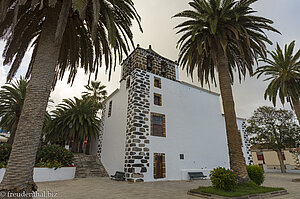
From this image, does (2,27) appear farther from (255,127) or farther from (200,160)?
(255,127)

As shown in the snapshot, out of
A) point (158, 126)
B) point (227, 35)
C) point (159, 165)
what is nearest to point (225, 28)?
Result: point (227, 35)

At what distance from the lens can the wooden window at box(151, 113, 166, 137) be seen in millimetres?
12266

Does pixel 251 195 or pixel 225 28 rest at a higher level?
pixel 225 28

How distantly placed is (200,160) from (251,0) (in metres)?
11.6

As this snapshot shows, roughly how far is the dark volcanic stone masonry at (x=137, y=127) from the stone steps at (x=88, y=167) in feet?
12.3

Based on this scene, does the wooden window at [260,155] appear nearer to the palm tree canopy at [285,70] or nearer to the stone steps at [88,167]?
the palm tree canopy at [285,70]

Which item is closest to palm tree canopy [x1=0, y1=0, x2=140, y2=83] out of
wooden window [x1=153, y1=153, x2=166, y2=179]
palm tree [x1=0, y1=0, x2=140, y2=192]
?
palm tree [x1=0, y1=0, x2=140, y2=192]

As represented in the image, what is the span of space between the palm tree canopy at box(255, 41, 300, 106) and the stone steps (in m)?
15.3

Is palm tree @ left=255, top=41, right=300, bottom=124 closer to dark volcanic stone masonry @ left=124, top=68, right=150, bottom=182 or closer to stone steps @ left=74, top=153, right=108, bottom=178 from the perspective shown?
dark volcanic stone masonry @ left=124, top=68, right=150, bottom=182

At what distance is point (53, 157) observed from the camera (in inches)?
460

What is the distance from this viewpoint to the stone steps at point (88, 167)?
12648 mm

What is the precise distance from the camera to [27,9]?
6137 millimetres

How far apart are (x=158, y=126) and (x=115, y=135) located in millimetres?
3832

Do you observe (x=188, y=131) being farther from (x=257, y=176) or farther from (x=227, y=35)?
(x=227, y=35)
